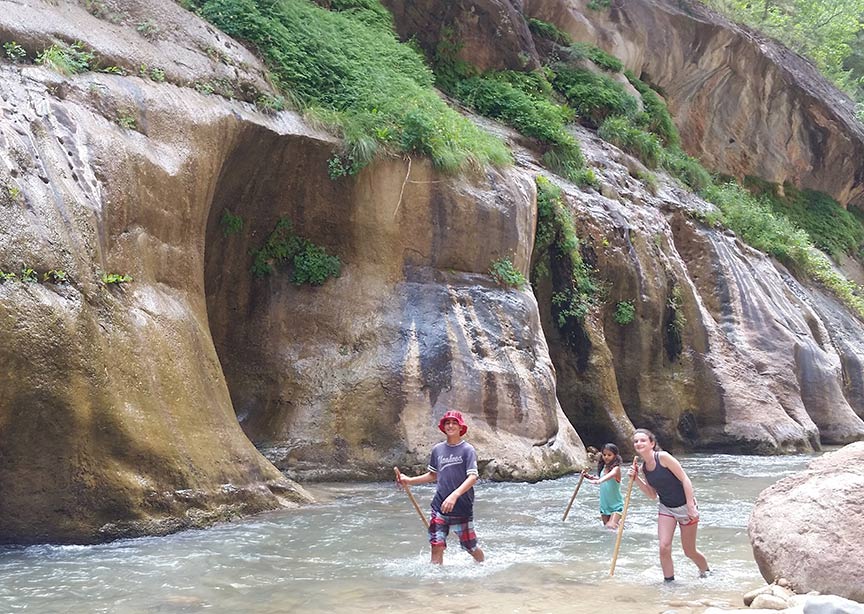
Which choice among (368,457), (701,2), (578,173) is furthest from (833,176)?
(368,457)

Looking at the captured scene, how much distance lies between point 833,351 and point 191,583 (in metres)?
18.4

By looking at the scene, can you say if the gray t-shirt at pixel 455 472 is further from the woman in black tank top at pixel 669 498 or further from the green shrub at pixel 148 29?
the green shrub at pixel 148 29

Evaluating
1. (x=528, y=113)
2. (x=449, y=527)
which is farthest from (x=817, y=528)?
(x=528, y=113)

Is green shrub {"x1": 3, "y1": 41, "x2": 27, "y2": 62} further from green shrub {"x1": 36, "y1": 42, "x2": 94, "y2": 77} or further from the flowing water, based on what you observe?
the flowing water

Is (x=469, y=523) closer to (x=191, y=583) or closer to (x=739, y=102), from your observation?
(x=191, y=583)

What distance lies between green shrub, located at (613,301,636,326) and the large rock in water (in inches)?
417

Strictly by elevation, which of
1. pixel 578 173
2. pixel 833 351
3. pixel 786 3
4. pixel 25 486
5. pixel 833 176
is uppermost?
pixel 786 3

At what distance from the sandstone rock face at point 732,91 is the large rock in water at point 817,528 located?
2191cm

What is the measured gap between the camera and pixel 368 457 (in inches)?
464

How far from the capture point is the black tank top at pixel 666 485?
6660 millimetres

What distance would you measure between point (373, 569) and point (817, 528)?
3.21 m

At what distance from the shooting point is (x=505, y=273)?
14.0m

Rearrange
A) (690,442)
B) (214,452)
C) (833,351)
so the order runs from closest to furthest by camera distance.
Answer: (214,452)
(690,442)
(833,351)

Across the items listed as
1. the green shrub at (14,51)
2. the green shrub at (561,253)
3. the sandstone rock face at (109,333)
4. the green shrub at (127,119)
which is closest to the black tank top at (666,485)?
the sandstone rock face at (109,333)
